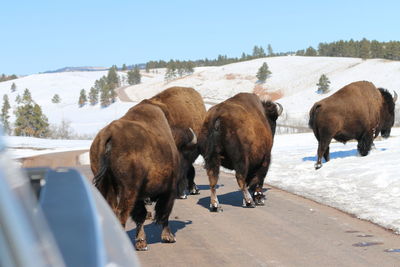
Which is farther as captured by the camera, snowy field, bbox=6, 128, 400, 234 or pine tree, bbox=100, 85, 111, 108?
pine tree, bbox=100, 85, 111, 108

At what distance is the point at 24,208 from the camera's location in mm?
971

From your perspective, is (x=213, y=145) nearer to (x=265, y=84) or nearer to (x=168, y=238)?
(x=168, y=238)

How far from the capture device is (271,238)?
762 centimetres

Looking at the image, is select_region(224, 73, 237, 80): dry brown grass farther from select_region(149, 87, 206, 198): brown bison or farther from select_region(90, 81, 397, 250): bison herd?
select_region(149, 87, 206, 198): brown bison

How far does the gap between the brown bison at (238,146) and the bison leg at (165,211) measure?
2.58m

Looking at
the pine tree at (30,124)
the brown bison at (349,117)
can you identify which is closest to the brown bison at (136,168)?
the brown bison at (349,117)

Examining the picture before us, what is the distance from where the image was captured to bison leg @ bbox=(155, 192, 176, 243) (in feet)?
24.1

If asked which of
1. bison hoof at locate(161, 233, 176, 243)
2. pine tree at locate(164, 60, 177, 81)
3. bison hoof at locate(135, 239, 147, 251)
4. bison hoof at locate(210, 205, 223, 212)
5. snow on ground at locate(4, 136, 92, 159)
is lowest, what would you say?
pine tree at locate(164, 60, 177, 81)

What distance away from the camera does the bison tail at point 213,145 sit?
10.4m

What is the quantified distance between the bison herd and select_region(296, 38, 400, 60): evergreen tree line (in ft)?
483

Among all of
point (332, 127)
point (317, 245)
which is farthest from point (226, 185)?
point (317, 245)

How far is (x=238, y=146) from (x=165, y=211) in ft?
10.8

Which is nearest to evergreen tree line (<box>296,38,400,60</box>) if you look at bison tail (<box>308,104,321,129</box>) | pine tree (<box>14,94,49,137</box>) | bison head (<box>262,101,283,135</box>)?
pine tree (<box>14,94,49,137</box>)

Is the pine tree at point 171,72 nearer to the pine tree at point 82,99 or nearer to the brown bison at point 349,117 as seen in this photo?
the pine tree at point 82,99
